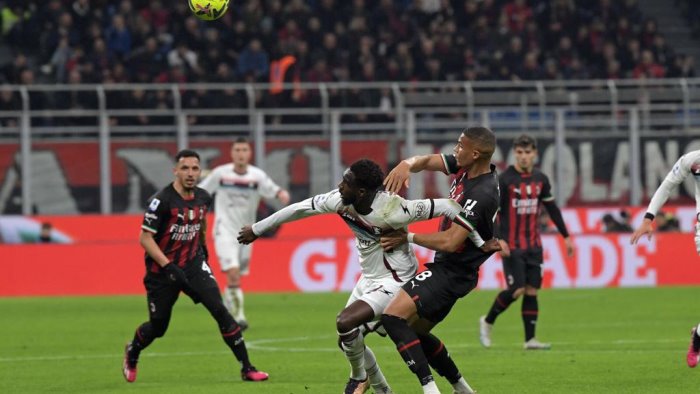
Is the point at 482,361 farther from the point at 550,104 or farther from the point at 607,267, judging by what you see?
the point at 550,104

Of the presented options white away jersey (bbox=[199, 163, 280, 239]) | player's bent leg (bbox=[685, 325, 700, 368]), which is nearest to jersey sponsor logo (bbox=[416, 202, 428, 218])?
player's bent leg (bbox=[685, 325, 700, 368])

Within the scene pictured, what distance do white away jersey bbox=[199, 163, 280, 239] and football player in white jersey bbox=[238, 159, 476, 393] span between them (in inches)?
328

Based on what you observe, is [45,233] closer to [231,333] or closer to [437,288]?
[231,333]

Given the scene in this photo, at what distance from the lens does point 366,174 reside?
9258 millimetres

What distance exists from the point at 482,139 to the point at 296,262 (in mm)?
14681

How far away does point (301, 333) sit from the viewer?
671 inches

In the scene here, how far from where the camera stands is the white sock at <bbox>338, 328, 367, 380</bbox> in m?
9.52

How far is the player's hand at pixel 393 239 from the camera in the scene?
9.42m

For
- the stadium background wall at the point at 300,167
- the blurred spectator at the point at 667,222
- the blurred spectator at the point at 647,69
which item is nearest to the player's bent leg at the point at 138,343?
the stadium background wall at the point at 300,167

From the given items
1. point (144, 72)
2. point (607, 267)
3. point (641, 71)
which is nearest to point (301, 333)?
point (607, 267)

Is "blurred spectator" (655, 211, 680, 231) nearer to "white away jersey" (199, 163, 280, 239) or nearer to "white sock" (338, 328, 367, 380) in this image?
"white away jersey" (199, 163, 280, 239)

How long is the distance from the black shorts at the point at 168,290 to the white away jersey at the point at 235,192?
19.5ft

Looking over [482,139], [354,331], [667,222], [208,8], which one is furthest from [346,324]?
[667,222]

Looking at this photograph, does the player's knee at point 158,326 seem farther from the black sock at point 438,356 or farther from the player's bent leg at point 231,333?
the black sock at point 438,356
